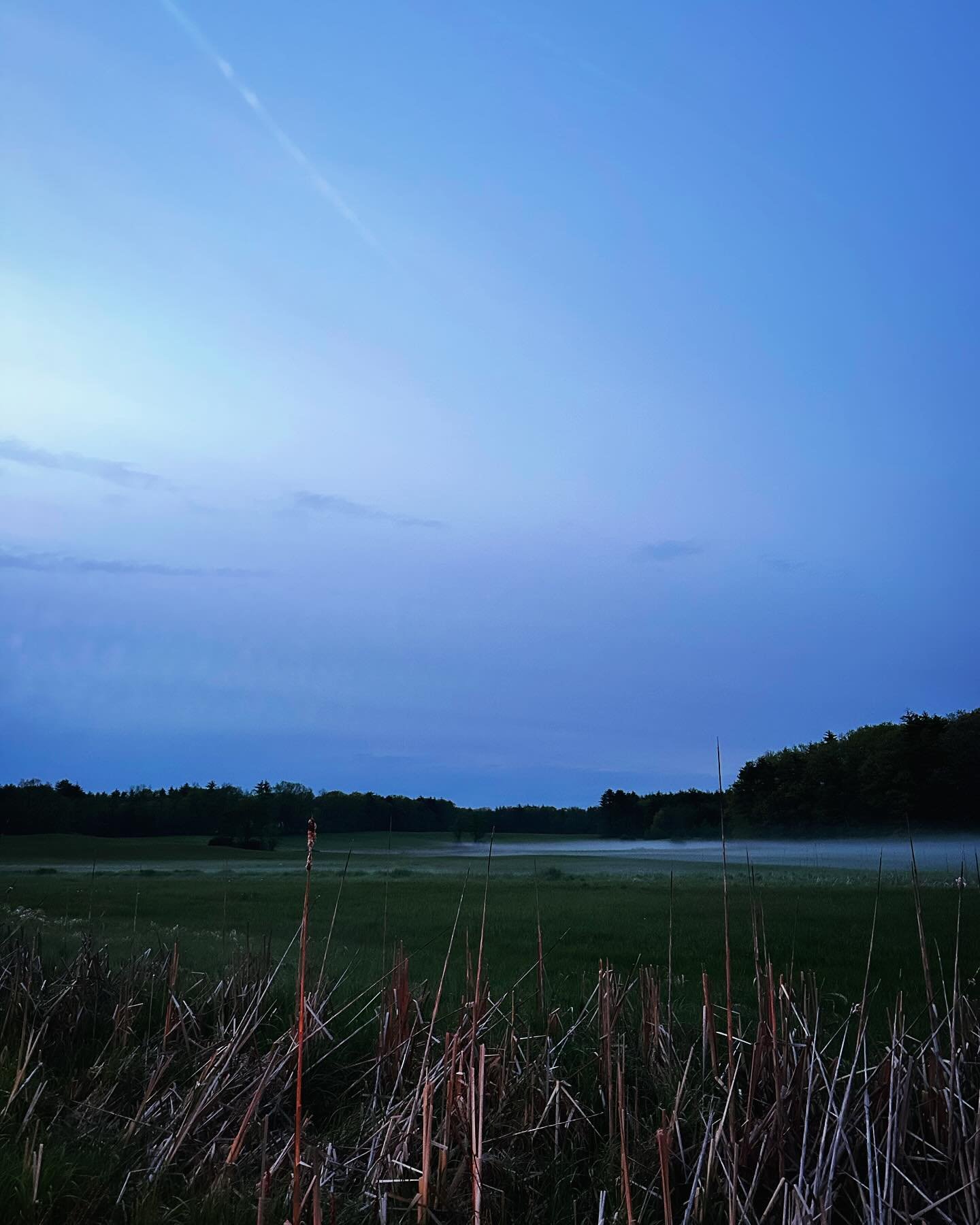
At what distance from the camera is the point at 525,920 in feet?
51.3

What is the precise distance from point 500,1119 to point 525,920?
430 inches

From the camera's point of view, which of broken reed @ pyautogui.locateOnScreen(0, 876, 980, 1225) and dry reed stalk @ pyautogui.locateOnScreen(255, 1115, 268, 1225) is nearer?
dry reed stalk @ pyautogui.locateOnScreen(255, 1115, 268, 1225)

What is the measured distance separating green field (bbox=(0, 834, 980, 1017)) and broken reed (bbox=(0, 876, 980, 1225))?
689 millimetres

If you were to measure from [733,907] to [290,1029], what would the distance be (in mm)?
13673

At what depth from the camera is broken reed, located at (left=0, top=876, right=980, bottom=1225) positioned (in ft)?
13.5

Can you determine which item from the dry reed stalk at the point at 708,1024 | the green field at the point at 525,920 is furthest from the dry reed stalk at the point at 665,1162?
the dry reed stalk at the point at 708,1024

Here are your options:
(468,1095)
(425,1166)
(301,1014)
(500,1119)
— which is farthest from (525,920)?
(301,1014)

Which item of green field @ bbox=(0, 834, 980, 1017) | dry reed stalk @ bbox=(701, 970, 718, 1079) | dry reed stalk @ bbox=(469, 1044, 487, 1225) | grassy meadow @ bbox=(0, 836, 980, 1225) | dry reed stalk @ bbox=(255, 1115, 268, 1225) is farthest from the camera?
green field @ bbox=(0, 834, 980, 1017)

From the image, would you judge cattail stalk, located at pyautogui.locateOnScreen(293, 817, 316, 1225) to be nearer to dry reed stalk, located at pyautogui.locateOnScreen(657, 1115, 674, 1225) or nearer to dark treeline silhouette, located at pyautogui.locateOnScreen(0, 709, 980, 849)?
dry reed stalk, located at pyautogui.locateOnScreen(657, 1115, 674, 1225)

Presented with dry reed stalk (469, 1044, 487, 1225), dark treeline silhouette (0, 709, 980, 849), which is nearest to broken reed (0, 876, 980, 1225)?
dry reed stalk (469, 1044, 487, 1225)

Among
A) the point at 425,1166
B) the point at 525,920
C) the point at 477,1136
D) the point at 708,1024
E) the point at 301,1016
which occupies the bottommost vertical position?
the point at 525,920

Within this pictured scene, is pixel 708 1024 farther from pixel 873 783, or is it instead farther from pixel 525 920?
pixel 873 783

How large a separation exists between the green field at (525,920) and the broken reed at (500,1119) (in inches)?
27.1

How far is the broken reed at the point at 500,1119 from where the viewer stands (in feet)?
13.5
